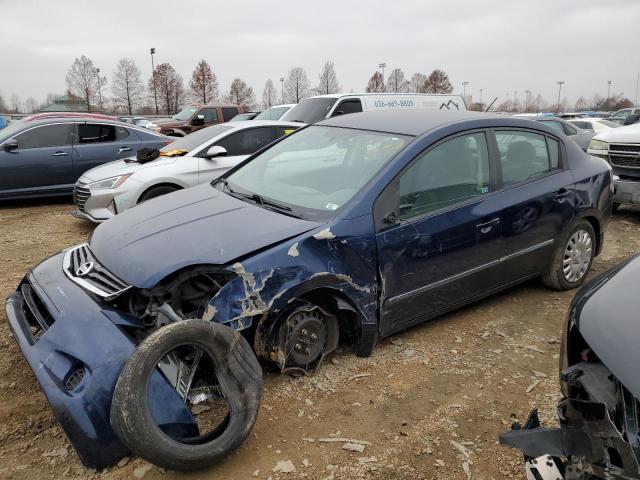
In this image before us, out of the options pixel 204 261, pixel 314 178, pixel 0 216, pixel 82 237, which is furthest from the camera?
pixel 0 216

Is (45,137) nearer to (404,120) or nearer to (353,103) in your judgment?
(353,103)

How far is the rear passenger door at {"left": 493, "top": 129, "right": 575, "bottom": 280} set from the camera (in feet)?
13.5

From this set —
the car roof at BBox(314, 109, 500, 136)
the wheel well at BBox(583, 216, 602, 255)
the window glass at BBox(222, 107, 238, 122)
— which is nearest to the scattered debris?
the car roof at BBox(314, 109, 500, 136)

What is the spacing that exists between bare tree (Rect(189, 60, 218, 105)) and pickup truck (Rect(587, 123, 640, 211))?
5580 cm

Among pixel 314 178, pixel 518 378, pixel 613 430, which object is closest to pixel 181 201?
pixel 314 178

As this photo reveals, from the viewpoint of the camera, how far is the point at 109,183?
22.6 feet

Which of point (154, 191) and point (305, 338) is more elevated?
point (154, 191)

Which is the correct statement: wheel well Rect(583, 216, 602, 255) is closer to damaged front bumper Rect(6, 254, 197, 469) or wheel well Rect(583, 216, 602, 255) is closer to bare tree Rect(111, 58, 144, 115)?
damaged front bumper Rect(6, 254, 197, 469)

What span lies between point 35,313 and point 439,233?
99.8 inches

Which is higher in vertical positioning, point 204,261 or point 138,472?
point 204,261

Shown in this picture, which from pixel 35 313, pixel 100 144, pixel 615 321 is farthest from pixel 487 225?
pixel 100 144

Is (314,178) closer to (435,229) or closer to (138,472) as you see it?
(435,229)

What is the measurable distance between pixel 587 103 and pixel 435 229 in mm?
131559

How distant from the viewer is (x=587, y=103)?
117625 millimetres
